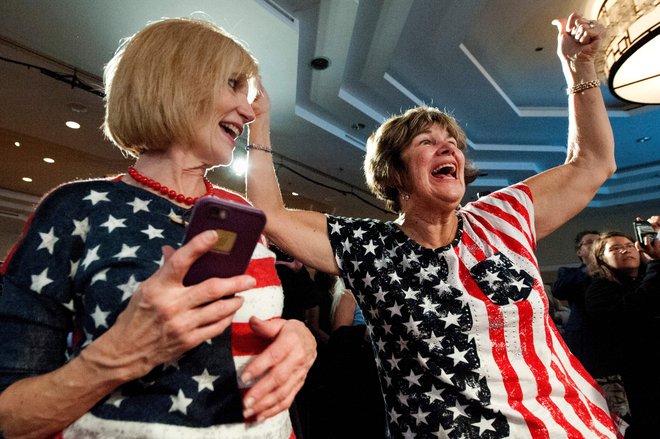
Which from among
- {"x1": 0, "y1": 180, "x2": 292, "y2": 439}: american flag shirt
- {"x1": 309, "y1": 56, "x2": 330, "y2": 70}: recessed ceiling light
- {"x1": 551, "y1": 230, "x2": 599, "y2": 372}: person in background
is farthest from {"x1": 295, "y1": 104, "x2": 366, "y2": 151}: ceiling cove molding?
{"x1": 0, "y1": 180, "x2": 292, "y2": 439}: american flag shirt

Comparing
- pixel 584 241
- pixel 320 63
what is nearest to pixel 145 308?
pixel 584 241

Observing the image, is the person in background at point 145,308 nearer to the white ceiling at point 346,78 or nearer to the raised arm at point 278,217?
the raised arm at point 278,217

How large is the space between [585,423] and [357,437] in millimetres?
1044

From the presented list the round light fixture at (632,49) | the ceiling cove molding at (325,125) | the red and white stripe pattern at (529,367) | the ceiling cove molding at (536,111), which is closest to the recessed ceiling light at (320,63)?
the ceiling cove molding at (325,125)

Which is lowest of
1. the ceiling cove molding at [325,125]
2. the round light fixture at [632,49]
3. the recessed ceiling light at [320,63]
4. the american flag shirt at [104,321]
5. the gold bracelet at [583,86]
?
the american flag shirt at [104,321]

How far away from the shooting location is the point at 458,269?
1.08m

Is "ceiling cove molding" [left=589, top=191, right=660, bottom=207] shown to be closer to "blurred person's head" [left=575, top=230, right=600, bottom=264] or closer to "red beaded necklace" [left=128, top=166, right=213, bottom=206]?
"blurred person's head" [left=575, top=230, right=600, bottom=264]

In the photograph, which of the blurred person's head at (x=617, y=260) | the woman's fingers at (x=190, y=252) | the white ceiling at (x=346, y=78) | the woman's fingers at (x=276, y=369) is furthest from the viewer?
the white ceiling at (x=346, y=78)

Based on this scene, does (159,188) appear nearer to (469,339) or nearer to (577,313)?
(469,339)

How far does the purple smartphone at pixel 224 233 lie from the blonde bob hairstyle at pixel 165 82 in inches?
15.9

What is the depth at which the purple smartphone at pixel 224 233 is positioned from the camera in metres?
0.40

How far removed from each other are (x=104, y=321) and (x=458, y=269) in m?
0.87

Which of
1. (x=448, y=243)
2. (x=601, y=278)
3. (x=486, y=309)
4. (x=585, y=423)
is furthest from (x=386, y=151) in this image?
(x=601, y=278)

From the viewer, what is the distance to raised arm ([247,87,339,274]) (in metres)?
1.13
